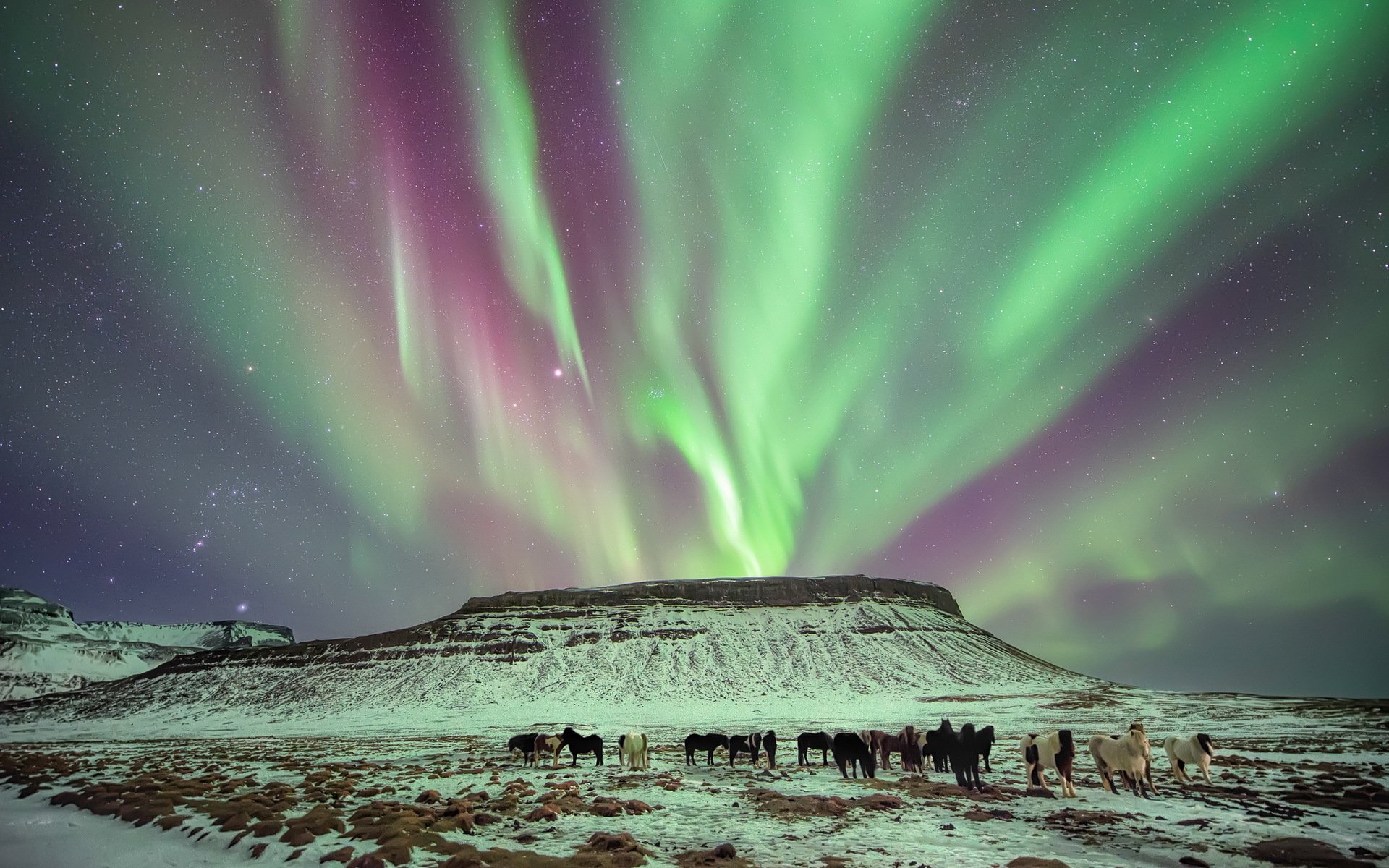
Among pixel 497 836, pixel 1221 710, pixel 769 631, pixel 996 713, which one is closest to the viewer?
pixel 497 836

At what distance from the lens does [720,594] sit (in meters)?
137

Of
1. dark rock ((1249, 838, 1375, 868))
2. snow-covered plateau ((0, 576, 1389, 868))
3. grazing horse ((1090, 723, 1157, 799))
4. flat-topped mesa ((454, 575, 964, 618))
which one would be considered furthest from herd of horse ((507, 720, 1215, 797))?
flat-topped mesa ((454, 575, 964, 618))

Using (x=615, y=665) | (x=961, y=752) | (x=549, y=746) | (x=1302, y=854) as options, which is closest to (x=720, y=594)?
(x=615, y=665)

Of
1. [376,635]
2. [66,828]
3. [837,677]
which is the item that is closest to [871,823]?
[66,828]

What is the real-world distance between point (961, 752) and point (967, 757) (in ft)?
0.80

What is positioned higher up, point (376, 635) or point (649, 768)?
point (376, 635)

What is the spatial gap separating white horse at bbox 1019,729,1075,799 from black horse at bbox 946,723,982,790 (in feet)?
5.04

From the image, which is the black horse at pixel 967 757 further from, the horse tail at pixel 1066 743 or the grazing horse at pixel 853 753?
the grazing horse at pixel 853 753

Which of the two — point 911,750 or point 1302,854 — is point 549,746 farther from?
point 1302,854

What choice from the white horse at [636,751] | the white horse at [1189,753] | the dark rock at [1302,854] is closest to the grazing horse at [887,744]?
the white horse at [1189,753]

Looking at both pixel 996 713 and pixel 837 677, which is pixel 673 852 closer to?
pixel 996 713

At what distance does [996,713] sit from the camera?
61219 millimetres

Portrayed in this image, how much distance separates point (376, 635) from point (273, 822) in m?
118

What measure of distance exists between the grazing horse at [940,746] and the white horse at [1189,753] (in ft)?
21.8
